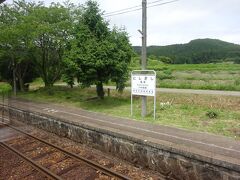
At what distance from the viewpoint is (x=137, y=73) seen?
12.8m

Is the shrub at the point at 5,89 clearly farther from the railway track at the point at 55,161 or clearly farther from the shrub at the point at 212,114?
the shrub at the point at 212,114

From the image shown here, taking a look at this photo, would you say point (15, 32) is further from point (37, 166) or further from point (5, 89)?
point (5, 89)

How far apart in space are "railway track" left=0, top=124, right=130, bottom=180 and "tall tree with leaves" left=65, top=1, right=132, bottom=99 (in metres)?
5.39

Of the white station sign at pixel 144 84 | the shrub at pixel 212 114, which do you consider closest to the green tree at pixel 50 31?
the white station sign at pixel 144 84

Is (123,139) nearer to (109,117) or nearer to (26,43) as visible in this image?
(109,117)

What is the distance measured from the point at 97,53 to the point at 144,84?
3.89 metres

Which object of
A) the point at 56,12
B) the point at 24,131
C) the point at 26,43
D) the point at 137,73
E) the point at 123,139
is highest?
the point at 56,12

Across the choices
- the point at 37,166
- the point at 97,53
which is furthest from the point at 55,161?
the point at 97,53

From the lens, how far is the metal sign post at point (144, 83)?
1186cm

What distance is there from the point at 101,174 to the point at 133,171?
2.78ft

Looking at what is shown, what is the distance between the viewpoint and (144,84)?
1223cm

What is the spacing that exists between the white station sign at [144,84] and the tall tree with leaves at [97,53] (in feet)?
8.73

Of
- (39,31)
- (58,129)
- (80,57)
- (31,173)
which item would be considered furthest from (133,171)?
(39,31)

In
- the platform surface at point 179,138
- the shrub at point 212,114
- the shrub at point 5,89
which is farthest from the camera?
the shrub at point 5,89
